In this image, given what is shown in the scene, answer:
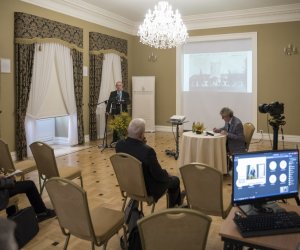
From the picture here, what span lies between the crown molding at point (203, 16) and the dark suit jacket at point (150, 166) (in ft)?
15.0

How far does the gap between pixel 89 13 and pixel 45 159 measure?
497 centimetres

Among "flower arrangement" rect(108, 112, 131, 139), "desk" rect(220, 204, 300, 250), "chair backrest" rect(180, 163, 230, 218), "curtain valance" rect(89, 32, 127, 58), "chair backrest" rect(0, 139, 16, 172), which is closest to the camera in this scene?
"desk" rect(220, 204, 300, 250)

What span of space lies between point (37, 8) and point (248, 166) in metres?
5.60

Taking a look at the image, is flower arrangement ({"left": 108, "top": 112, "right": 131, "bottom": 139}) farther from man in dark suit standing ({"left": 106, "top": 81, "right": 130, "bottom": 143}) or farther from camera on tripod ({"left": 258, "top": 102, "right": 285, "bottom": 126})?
camera on tripod ({"left": 258, "top": 102, "right": 285, "bottom": 126})

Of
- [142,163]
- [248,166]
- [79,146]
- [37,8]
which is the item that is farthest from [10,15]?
[248,166]

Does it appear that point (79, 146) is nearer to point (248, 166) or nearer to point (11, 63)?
point (11, 63)

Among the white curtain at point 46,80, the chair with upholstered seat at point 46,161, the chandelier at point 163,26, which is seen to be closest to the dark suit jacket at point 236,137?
the chandelier at point 163,26

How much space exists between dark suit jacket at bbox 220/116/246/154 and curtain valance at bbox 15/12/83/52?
3.93 m

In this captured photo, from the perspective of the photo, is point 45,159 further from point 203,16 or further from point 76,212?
point 203,16

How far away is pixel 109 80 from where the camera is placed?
838 cm

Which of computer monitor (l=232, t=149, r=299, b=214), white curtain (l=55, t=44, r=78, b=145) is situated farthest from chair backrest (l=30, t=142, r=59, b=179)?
white curtain (l=55, t=44, r=78, b=145)

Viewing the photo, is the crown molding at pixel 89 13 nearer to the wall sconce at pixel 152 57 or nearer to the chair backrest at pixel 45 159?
the wall sconce at pixel 152 57

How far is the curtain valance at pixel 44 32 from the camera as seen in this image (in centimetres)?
565

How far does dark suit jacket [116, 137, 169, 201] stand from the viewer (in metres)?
2.90
